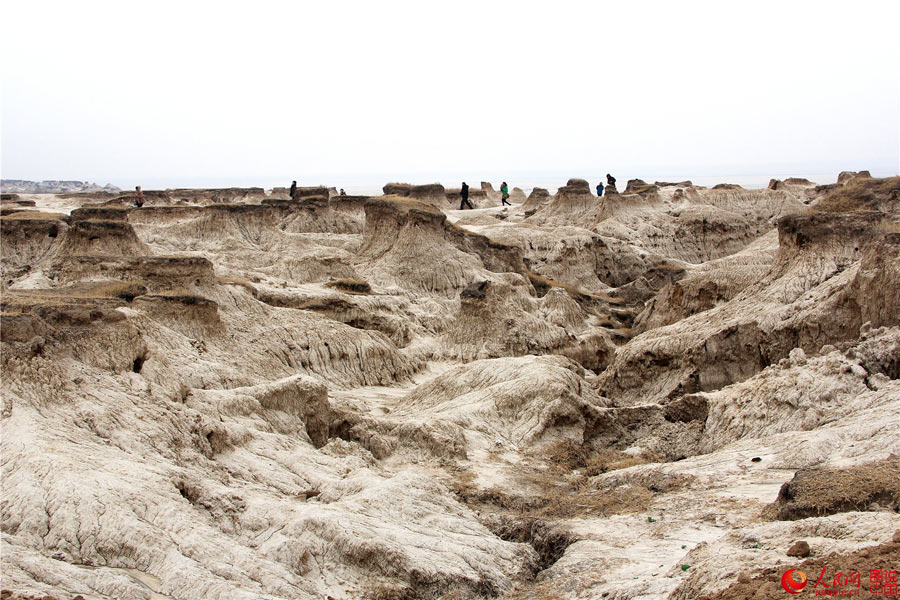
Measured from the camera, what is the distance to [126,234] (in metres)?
28.8

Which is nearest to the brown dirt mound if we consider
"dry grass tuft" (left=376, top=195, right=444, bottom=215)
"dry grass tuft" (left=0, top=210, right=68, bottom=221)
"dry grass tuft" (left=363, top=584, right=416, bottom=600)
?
"dry grass tuft" (left=363, top=584, right=416, bottom=600)

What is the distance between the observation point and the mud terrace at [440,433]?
8.37 meters

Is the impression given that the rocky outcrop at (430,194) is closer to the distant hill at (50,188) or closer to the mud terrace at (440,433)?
the mud terrace at (440,433)

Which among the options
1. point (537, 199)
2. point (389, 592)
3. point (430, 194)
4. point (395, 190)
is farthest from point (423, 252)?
point (537, 199)

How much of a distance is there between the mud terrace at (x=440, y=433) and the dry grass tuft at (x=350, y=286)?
0.50ft

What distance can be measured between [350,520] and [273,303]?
1719cm

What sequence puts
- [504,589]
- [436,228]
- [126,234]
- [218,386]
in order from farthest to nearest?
1. [436,228]
2. [126,234]
3. [218,386]
4. [504,589]

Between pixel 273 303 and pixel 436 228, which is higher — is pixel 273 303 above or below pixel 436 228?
below

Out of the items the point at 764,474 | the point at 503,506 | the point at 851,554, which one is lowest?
the point at 503,506

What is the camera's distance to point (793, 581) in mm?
6371

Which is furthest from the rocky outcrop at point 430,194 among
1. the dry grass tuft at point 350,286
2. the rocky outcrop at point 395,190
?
the dry grass tuft at point 350,286

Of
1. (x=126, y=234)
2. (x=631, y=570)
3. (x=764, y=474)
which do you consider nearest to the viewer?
(x=631, y=570)

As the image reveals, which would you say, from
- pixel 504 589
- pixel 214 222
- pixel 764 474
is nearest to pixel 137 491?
pixel 504 589

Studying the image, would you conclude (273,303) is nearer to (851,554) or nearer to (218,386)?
(218,386)
